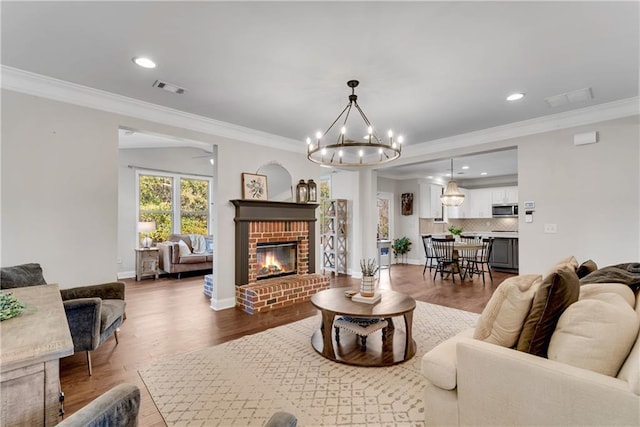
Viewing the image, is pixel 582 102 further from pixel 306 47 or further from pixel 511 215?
pixel 511 215

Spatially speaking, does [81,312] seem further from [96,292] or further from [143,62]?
[143,62]

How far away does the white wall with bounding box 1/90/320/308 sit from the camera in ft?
9.54

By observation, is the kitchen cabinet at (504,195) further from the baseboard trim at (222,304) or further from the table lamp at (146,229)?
the table lamp at (146,229)

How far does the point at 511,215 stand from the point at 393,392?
788 centimetres

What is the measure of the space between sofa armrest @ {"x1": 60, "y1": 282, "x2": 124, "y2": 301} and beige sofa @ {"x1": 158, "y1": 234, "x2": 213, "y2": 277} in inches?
137

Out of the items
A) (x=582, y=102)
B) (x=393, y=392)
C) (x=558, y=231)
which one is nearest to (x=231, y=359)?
(x=393, y=392)

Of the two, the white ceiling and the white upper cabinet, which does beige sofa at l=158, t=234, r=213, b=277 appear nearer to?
the white ceiling

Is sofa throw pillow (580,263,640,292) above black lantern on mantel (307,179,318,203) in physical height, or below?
below

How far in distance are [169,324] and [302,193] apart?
2762 mm

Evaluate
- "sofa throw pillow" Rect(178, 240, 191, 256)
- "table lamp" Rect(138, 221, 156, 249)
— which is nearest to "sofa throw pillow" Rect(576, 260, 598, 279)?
"sofa throw pillow" Rect(178, 240, 191, 256)

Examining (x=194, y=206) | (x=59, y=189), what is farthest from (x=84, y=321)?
(x=194, y=206)

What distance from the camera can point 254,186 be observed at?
15.5 ft

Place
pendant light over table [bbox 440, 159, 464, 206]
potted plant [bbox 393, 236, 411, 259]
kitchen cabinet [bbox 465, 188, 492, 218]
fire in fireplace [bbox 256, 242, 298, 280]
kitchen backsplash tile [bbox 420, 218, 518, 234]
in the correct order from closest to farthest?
fire in fireplace [bbox 256, 242, 298, 280] < pendant light over table [bbox 440, 159, 464, 206] < potted plant [bbox 393, 236, 411, 259] < kitchen backsplash tile [bbox 420, 218, 518, 234] < kitchen cabinet [bbox 465, 188, 492, 218]

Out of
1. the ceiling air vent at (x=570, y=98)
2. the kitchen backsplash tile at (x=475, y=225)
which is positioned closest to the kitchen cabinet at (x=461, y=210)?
the kitchen backsplash tile at (x=475, y=225)
